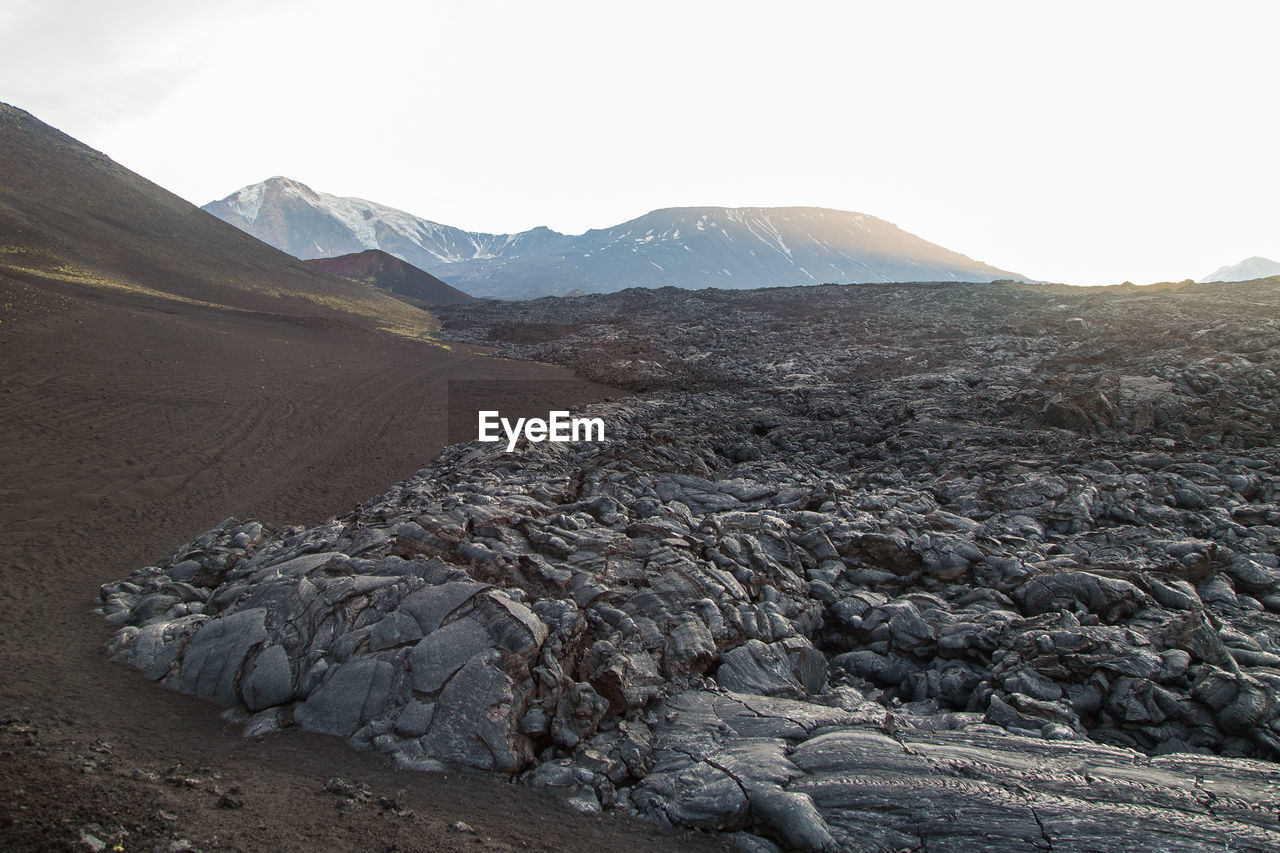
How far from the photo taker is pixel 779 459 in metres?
17.1

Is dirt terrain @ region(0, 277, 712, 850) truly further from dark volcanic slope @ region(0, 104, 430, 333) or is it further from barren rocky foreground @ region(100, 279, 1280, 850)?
dark volcanic slope @ region(0, 104, 430, 333)

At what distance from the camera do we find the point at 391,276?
336 feet

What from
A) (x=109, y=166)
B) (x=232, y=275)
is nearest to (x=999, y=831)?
(x=232, y=275)

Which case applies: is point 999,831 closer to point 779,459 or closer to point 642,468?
point 642,468

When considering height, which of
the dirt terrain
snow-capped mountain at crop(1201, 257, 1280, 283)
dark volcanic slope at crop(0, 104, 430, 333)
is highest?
snow-capped mountain at crop(1201, 257, 1280, 283)

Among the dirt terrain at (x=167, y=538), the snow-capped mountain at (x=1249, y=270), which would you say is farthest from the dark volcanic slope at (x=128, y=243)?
the snow-capped mountain at (x=1249, y=270)

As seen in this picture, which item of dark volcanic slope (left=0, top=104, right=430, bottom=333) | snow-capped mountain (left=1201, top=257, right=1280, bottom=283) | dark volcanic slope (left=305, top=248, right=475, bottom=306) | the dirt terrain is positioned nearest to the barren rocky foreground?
the dirt terrain

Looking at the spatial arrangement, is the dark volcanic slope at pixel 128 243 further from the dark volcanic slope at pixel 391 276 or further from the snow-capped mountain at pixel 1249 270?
the snow-capped mountain at pixel 1249 270

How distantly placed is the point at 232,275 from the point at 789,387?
54686 millimetres

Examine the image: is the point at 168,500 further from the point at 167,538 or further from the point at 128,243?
the point at 128,243

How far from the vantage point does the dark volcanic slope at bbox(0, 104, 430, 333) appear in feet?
138

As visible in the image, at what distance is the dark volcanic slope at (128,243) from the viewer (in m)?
42.1

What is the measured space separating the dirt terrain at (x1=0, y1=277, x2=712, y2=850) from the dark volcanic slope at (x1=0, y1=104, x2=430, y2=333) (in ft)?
39.6

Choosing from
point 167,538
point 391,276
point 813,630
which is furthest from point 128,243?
point 813,630
